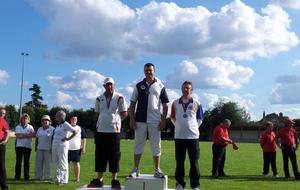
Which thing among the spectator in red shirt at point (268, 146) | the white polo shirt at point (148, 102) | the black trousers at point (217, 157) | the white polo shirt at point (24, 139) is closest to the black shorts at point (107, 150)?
the white polo shirt at point (148, 102)

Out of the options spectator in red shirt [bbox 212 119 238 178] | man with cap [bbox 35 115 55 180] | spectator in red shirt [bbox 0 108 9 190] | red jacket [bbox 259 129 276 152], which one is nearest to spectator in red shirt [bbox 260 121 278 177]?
red jacket [bbox 259 129 276 152]

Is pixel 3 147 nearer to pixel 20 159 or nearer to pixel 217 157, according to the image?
pixel 20 159

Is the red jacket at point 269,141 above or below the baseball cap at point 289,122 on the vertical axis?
below

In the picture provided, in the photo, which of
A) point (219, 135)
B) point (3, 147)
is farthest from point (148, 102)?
point (219, 135)

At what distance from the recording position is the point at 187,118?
1053 centimetres

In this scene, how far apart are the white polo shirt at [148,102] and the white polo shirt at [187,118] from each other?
33.0 inches

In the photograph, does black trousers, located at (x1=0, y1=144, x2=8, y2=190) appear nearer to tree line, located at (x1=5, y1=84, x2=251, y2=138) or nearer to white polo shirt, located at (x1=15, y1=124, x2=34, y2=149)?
white polo shirt, located at (x1=15, y1=124, x2=34, y2=149)

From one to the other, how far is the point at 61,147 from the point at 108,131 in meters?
4.57

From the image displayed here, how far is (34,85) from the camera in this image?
150 meters

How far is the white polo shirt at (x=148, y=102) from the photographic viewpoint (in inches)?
385

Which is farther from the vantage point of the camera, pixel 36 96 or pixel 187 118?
pixel 36 96

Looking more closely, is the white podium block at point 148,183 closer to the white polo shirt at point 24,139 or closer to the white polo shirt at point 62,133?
the white polo shirt at point 62,133

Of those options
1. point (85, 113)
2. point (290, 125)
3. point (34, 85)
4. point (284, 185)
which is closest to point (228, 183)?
point (284, 185)

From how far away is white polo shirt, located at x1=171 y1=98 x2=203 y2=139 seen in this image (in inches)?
414
